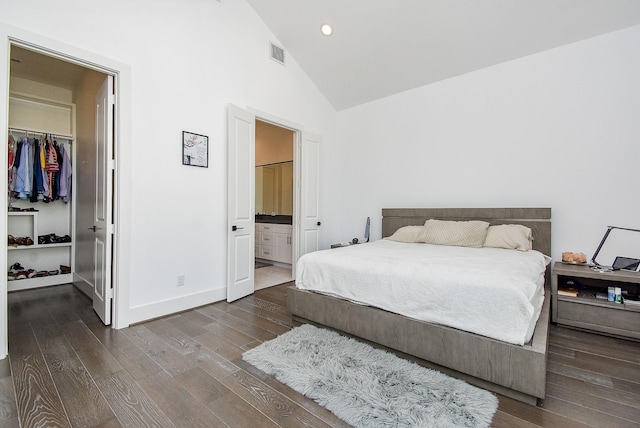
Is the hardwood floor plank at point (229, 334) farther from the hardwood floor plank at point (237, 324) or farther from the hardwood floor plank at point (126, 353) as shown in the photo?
the hardwood floor plank at point (126, 353)

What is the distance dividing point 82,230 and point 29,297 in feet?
2.98

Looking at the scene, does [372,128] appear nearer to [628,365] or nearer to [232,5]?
[232,5]

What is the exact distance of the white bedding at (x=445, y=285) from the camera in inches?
66.8

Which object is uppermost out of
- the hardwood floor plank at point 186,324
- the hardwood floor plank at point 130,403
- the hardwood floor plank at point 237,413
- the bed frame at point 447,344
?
the bed frame at point 447,344

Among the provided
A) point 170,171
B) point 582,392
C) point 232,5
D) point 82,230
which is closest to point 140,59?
point 170,171

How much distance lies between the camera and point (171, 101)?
2.97 metres

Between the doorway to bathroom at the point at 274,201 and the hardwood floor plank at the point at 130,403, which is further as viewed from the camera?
the doorway to bathroom at the point at 274,201

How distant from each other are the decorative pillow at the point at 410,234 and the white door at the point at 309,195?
1.29 metres

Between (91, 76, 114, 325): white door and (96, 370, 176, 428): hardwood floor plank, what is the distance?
106cm

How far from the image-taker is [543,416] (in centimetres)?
153

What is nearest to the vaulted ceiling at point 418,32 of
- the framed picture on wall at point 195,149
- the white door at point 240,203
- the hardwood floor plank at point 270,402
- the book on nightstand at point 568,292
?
the white door at point 240,203

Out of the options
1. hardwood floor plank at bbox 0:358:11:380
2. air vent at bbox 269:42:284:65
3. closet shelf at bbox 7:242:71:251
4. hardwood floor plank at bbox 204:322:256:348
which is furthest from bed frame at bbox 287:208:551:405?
closet shelf at bbox 7:242:71:251

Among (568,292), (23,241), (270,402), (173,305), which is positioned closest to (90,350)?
(173,305)

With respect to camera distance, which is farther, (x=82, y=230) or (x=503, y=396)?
(x=82, y=230)
